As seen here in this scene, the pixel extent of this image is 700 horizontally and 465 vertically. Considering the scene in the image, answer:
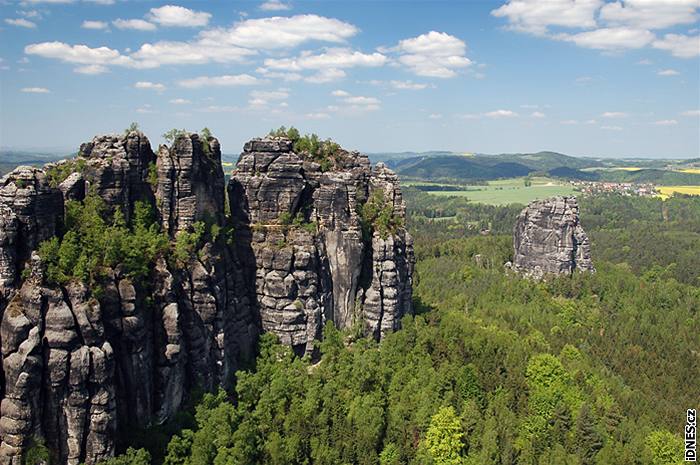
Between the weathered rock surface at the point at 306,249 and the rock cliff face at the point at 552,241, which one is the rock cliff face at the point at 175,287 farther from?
the rock cliff face at the point at 552,241

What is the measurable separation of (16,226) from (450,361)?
42322 millimetres

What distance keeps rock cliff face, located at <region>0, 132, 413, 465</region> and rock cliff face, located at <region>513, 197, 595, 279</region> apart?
5758 cm

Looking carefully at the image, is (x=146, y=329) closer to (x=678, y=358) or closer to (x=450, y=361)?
(x=450, y=361)

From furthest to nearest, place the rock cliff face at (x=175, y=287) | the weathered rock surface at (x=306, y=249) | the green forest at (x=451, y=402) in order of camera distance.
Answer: the weathered rock surface at (x=306, y=249) → the green forest at (x=451, y=402) → the rock cliff face at (x=175, y=287)

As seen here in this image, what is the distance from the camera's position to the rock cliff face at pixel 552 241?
382 feet

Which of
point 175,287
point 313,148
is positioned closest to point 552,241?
point 313,148

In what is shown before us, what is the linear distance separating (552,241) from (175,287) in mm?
90584

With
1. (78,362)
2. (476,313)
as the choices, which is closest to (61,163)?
(78,362)

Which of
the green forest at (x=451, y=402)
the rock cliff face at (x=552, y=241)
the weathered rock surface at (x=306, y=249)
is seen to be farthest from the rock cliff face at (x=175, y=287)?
the rock cliff face at (x=552, y=241)

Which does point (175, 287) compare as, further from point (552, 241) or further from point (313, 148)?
point (552, 241)

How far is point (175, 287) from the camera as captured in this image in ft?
149

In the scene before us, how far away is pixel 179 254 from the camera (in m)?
47.5

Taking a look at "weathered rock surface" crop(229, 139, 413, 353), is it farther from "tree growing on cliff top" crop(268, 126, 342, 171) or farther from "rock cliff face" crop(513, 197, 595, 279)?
"rock cliff face" crop(513, 197, 595, 279)

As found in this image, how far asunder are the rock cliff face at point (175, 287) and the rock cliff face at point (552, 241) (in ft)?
189
